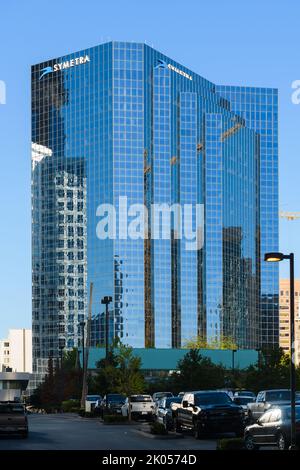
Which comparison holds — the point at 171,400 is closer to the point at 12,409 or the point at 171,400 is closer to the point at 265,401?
the point at 265,401

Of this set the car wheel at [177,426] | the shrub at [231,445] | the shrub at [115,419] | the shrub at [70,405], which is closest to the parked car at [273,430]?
the shrub at [231,445]

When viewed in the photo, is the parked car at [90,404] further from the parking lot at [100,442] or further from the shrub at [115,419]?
the parking lot at [100,442]

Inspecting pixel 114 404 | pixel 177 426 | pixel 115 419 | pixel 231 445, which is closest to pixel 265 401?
pixel 177 426

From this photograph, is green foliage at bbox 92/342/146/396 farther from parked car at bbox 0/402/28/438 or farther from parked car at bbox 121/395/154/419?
parked car at bbox 0/402/28/438

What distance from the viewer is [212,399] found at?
44.6m

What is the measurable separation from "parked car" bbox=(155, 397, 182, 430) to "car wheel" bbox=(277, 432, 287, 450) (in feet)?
56.0

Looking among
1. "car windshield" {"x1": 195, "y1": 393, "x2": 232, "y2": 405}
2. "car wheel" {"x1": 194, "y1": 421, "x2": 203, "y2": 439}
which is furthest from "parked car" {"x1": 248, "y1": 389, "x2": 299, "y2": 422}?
"car wheel" {"x1": 194, "y1": 421, "x2": 203, "y2": 439}

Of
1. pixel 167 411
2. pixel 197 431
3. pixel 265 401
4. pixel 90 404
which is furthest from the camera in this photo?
pixel 90 404

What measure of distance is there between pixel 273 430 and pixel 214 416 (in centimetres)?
1025

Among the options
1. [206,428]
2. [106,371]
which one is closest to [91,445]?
[206,428]

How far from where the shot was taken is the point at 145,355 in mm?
197625

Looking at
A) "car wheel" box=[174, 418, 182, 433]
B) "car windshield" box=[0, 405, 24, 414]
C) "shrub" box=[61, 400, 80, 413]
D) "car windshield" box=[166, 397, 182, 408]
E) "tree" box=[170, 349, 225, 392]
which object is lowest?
"shrub" box=[61, 400, 80, 413]

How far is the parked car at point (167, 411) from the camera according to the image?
4969 cm

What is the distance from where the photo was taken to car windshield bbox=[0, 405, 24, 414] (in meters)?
46.5
